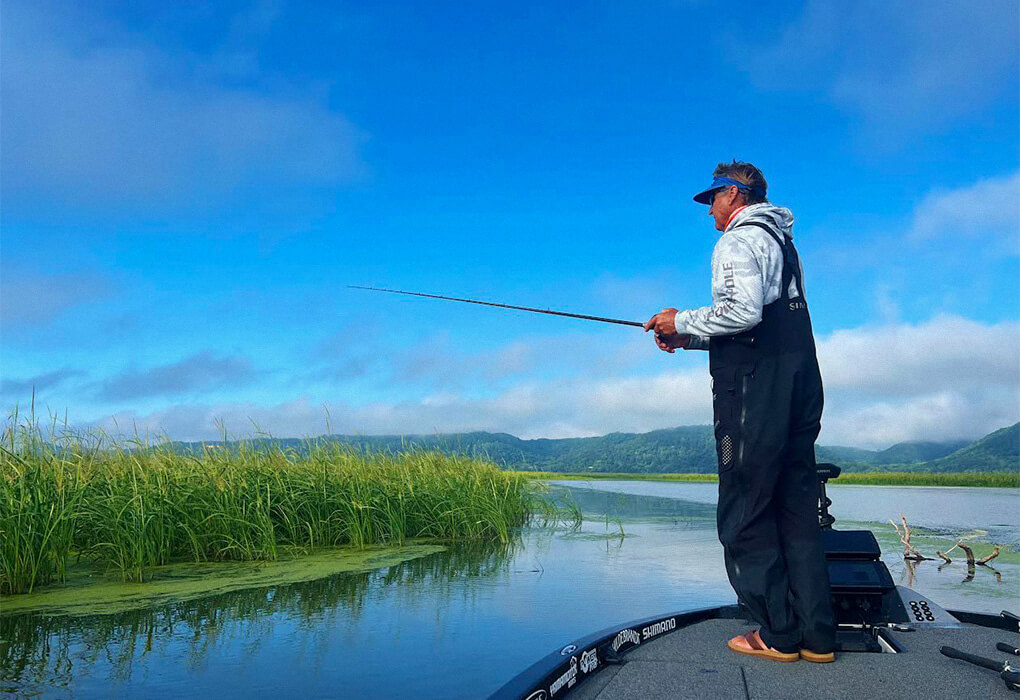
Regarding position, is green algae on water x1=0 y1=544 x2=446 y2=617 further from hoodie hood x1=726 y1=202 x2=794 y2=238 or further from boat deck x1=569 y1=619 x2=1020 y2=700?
hoodie hood x1=726 y1=202 x2=794 y2=238

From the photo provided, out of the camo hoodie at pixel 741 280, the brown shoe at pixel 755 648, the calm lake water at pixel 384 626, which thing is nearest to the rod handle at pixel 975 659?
the brown shoe at pixel 755 648

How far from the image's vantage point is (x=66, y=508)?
21.5 feet

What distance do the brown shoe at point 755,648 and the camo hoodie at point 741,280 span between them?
4.00 ft

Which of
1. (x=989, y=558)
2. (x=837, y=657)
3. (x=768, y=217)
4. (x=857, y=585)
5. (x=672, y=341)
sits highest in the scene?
(x=768, y=217)

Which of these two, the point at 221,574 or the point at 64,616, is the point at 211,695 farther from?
the point at 221,574

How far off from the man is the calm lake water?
178 centimetres

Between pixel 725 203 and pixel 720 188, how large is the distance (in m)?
0.07

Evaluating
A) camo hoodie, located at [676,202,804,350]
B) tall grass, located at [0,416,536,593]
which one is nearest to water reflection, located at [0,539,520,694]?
tall grass, located at [0,416,536,593]

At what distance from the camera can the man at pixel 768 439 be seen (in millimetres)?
2824

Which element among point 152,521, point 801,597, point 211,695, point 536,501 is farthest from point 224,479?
point 801,597

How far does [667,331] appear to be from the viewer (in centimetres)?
320

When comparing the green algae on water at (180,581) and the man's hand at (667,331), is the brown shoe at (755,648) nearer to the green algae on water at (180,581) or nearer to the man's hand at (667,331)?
the man's hand at (667,331)

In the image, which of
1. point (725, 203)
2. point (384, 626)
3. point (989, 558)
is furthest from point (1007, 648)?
point (989, 558)

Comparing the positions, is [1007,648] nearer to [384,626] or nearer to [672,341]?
[672,341]
